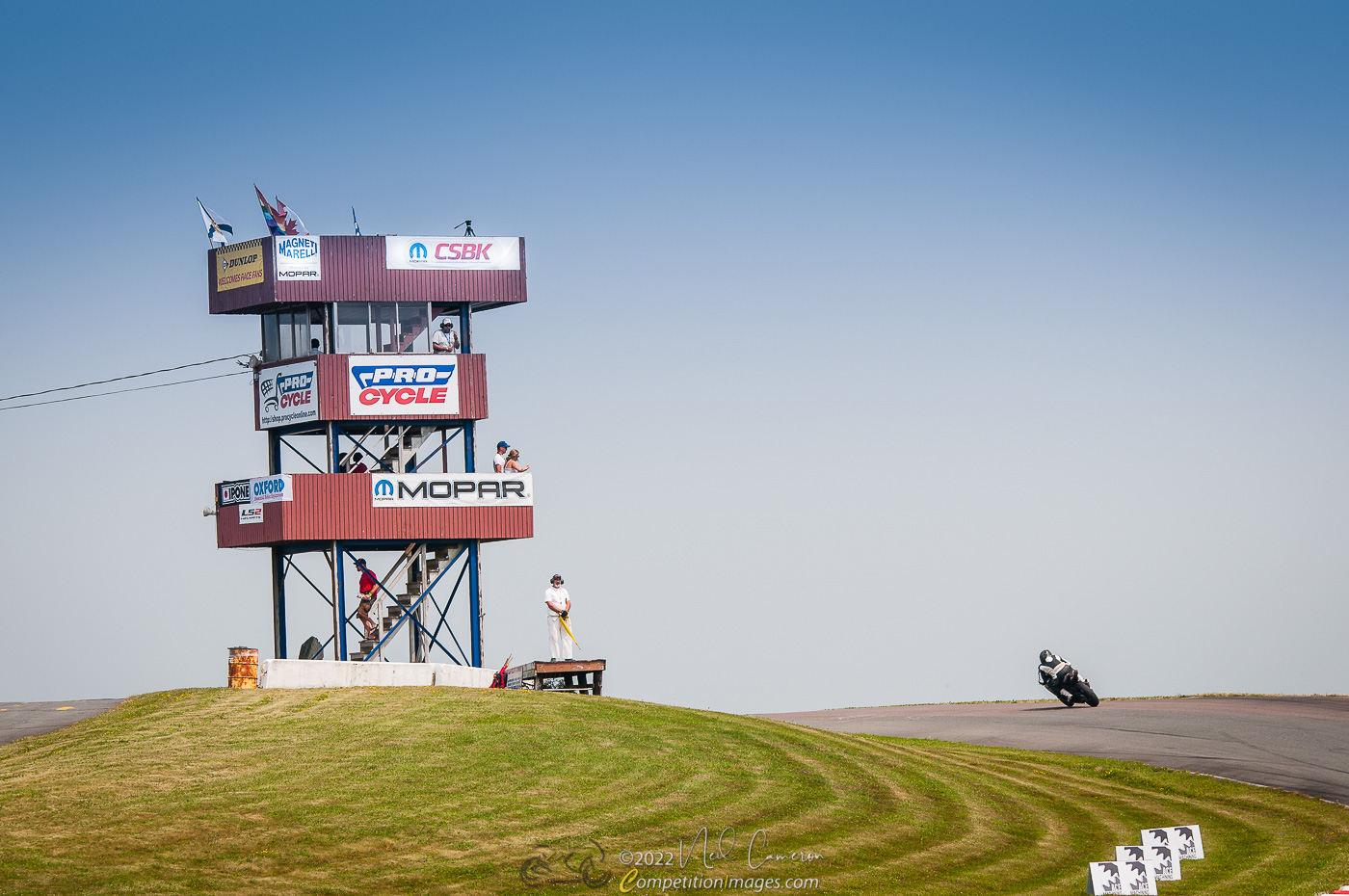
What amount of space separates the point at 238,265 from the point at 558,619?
41.5 ft

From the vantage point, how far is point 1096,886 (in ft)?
57.5

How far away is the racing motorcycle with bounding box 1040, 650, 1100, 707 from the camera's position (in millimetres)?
38250

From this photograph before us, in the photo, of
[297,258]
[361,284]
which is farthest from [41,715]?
[361,284]

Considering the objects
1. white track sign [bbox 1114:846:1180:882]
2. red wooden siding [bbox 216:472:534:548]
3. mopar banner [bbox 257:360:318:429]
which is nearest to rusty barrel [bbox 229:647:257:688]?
red wooden siding [bbox 216:472:534:548]

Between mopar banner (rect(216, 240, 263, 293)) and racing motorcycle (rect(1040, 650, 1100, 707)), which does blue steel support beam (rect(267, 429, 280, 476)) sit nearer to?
mopar banner (rect(216, 240, 263, 293))

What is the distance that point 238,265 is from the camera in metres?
37.8

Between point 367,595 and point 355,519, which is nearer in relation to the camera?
point 355,519

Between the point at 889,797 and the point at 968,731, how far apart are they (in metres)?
12.0

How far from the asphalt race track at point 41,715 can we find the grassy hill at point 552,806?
3.12 ft

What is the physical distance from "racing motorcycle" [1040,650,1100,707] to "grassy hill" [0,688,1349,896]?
851 cm

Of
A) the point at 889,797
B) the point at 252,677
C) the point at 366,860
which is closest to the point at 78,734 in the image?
the point at 252,677

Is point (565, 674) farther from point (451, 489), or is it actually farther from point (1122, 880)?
point (1122, 880)

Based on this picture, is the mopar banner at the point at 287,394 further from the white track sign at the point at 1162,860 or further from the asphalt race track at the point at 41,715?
the white track sign at the point at 1162,860

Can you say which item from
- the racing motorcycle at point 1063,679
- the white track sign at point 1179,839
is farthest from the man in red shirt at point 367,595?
the white track sign at point 1179,839
